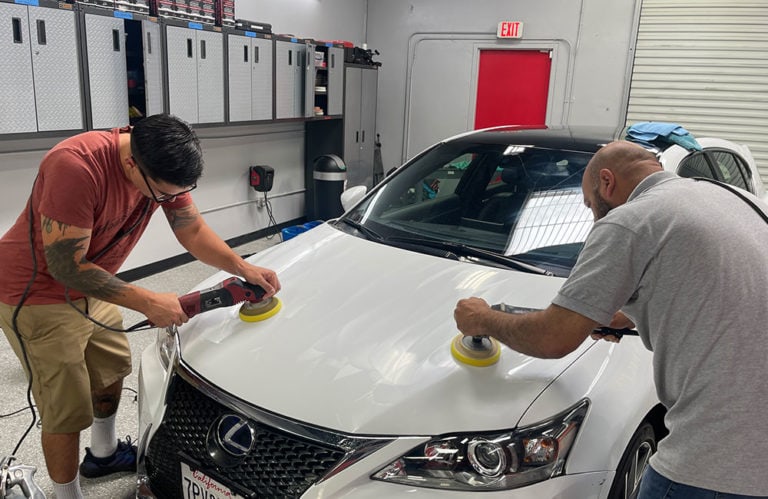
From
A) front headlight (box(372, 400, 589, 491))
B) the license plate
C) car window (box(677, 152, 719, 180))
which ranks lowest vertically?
the license plate

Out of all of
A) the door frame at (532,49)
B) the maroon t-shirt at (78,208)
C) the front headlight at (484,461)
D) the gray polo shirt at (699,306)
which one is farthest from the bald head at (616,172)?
the door frame at (532,49)

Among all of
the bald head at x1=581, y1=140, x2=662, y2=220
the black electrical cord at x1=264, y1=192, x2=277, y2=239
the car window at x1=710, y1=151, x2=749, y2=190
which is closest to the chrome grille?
the bald head at x1=581, y1=140, x2=662, y2=220

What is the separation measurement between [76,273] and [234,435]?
703 millimetres

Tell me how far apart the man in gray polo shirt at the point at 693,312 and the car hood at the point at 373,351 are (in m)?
0.31

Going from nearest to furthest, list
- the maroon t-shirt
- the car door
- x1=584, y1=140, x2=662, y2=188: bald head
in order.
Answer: x1=584, y1=140, x2=662, y2=188: bald head < the maroon t-shirt < the car door

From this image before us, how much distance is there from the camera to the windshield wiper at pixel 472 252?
2.13m

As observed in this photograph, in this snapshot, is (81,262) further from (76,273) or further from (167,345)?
(167,345)

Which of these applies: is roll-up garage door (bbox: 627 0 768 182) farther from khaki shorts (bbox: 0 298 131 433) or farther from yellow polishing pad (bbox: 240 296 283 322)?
khaki shorts (bbox: 0 298 131 433)

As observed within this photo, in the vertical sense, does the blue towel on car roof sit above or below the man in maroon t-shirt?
above

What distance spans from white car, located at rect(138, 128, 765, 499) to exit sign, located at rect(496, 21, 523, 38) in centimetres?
574

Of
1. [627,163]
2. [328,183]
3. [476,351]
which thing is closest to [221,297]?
[476,351]

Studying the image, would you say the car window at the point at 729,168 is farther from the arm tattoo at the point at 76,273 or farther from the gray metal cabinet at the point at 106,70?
the gray metal cabinet at the point at 106,70

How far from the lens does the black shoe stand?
245 cm

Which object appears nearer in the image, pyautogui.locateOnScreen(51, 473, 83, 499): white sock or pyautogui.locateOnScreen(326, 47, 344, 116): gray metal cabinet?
pyautogui.locateOnScreen(51, 473, 83, 499): white sock
